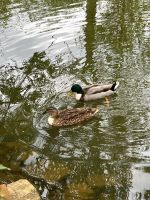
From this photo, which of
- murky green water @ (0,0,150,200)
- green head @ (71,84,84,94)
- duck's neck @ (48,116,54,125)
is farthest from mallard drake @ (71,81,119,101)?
duck's neck @ (48,116,54,125)

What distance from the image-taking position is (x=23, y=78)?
36.8 feet

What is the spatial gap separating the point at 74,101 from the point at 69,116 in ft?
4.17

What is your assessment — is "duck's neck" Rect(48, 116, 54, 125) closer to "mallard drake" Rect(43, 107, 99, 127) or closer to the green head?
"mallard drake" Rect(43, 107, 99, 127)

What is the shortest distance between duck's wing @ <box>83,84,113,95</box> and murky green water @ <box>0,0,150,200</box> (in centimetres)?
31

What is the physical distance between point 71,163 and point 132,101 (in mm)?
2337

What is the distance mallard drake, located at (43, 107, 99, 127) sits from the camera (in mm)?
9031

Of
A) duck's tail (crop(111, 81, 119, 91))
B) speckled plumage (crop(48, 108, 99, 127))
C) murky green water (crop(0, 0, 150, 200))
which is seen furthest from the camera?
duck's tail (crop(111, 81, 119, 91))

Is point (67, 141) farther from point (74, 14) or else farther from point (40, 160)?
point (74, 14)

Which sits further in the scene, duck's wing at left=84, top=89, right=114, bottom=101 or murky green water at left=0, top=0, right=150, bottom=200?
duck's wing at left=84, top=89, right=114, bottom=101

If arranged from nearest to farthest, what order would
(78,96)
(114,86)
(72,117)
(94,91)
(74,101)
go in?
(72,117)
(114,86)
(94,91)
(78,96)
(74,101)

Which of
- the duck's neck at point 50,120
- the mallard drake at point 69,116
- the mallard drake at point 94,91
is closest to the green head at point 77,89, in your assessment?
the mallard drake at point 94,91

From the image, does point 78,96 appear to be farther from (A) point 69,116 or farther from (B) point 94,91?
(A) point 69,116

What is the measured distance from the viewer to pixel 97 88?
9758 millimetres

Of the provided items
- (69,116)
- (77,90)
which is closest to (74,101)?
(77,90)
